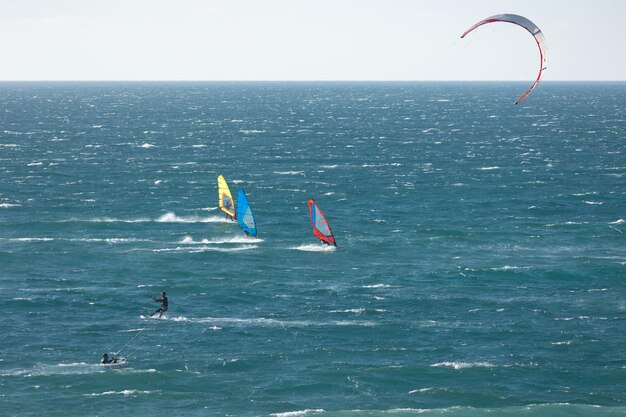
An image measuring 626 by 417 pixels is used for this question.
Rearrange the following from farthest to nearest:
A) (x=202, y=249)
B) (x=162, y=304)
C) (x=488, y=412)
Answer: (x=202, y=249) → (x=162, y=304) → (x=488, y=412)

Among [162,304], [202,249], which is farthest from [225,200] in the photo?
[162,304]

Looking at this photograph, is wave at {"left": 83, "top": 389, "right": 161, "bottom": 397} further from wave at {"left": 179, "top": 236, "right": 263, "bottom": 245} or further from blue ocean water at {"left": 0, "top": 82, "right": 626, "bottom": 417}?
wave at {"left": 179, "top": 236, "right": 263, "bottom": 245}

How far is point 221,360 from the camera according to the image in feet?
205

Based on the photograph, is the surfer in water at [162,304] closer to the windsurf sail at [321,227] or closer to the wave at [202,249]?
the wave at [202,249]

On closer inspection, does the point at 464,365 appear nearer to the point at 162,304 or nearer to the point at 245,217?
the point at 162,304

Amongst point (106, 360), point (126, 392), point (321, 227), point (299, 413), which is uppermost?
point (321, 227)

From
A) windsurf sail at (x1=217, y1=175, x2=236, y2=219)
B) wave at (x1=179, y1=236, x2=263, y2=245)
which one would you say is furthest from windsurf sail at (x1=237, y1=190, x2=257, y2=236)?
windsurf sail at (x1=217, y1=175, x2=236, y2=219)

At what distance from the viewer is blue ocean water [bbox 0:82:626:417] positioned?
57.3 metres

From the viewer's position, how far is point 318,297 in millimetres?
76688

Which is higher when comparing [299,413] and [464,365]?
[464,365]

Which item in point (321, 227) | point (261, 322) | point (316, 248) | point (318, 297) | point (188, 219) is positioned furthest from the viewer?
point (188, 219)

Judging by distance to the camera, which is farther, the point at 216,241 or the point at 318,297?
the point at 216,241

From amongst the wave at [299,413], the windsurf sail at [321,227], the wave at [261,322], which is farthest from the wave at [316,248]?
the wave at [299,413]

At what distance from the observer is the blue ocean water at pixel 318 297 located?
188ft
